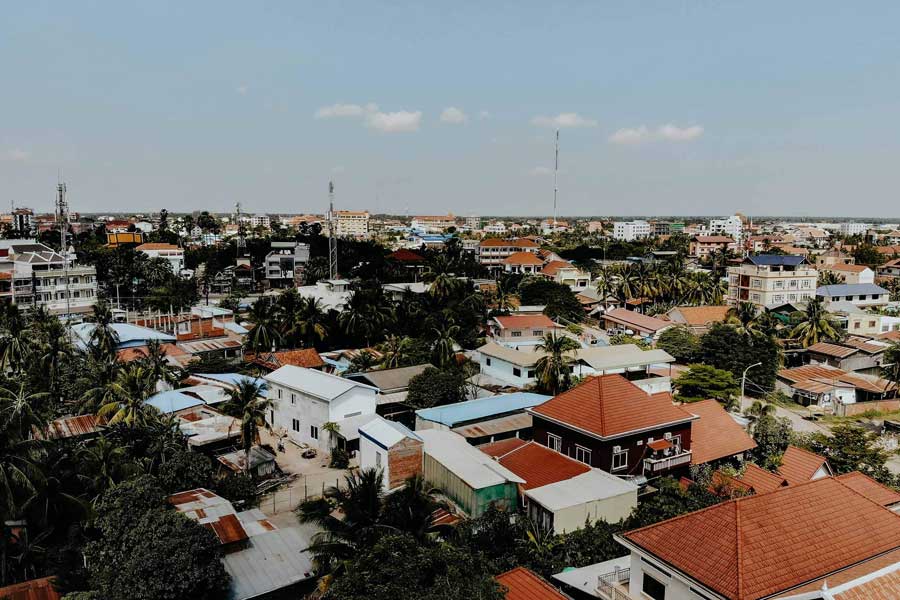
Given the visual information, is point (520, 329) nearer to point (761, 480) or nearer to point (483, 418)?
point (483, 418)

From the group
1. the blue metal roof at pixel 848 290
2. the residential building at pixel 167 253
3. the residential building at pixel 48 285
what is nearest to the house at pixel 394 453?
the residential building at pixel 48 285

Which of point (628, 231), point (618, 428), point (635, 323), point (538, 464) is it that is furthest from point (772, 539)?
point (628, 231)

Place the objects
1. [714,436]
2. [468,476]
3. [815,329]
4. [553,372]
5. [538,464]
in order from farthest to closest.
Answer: [815,329] → [553,372] → [714,436] → [538,464] → [468,476]

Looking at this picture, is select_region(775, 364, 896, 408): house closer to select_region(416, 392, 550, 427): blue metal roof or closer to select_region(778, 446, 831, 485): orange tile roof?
select_region(778, 446, 831, 485): orange tile roof

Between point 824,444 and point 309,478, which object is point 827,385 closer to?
point 824,444

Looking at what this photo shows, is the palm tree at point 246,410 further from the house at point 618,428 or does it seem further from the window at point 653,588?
the window at point 653,588

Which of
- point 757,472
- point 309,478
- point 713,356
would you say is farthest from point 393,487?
point 713,356
